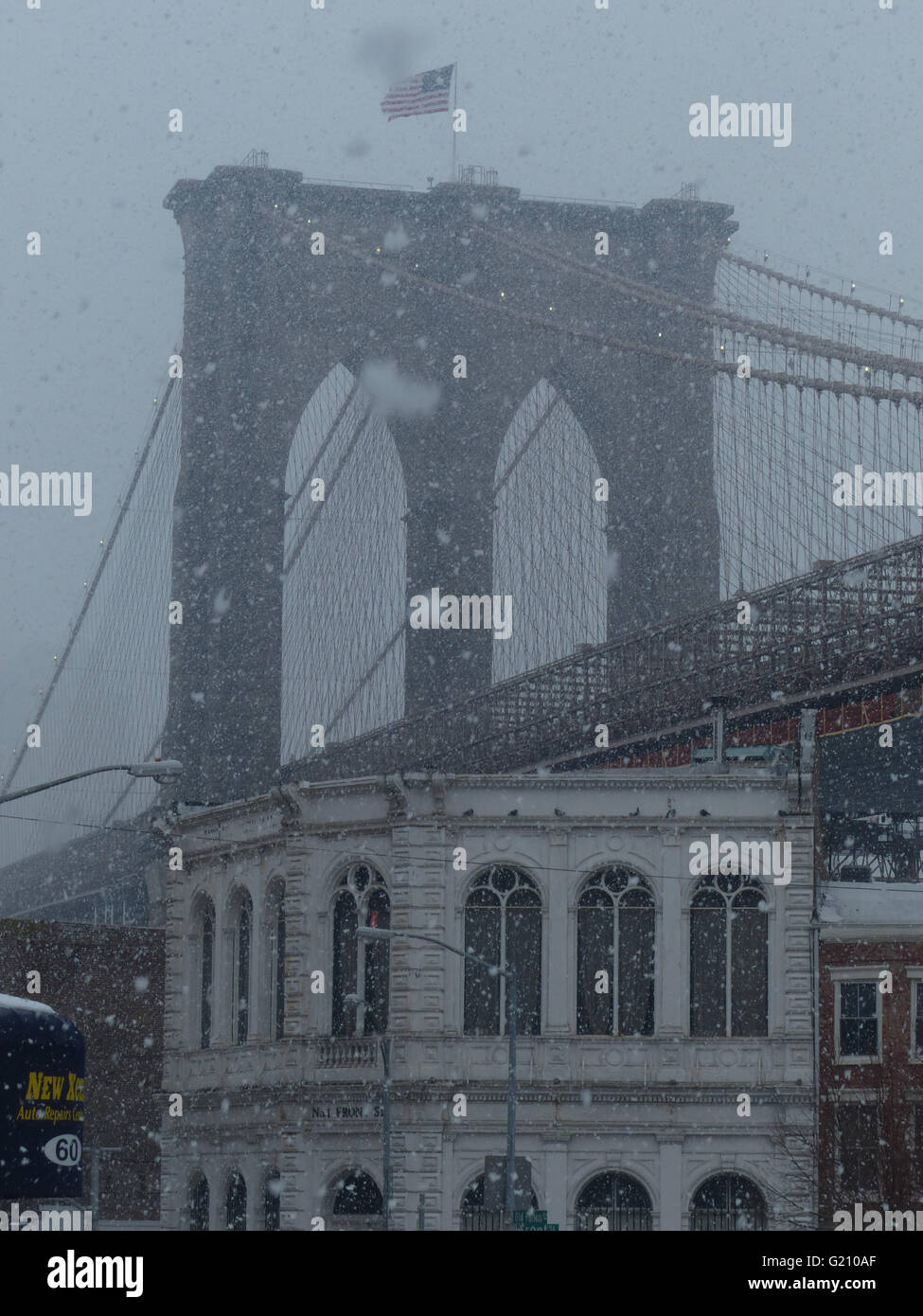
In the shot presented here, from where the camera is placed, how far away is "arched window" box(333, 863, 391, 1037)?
1426 inches

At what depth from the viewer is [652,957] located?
116 feet

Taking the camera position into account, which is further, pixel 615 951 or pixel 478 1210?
pixel 615 951

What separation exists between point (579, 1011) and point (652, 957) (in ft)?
4.94

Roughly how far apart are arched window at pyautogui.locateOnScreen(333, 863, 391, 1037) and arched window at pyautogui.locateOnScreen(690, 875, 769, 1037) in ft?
17.1

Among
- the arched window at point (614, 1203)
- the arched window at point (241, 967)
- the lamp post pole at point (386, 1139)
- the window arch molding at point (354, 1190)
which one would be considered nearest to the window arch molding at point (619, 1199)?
the arched window at point (614, 1203)

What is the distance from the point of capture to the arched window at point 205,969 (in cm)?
4031

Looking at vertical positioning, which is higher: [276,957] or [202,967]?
[276,957]

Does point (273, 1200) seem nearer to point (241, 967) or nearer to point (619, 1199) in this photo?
point (241, 967)

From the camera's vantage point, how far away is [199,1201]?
3941 cm

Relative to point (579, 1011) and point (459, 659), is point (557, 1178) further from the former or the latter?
point (459, 659)

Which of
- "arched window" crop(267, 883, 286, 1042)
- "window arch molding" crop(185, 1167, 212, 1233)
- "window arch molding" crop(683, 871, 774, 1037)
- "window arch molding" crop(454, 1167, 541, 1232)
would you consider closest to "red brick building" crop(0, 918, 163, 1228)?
"window arch molding" crop(185, 1167, 212, 1233)

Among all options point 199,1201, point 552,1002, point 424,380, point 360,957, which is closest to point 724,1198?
point 552,1002

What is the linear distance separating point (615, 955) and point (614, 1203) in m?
4.00
